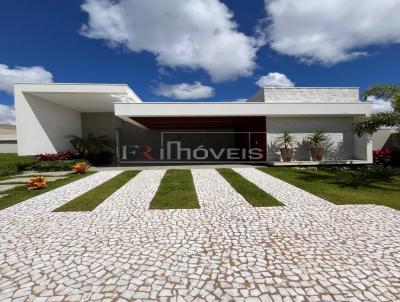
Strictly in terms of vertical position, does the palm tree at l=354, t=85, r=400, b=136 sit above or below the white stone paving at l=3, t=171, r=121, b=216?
above

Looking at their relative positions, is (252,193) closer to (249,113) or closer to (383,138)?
(249,113)

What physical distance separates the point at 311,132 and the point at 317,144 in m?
0.91

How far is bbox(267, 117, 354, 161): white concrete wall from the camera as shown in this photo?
569 inches

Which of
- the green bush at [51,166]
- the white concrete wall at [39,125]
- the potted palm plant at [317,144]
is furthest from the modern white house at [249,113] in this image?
the green bush at [51,166]

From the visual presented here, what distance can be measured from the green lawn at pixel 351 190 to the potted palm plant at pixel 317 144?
165 inches

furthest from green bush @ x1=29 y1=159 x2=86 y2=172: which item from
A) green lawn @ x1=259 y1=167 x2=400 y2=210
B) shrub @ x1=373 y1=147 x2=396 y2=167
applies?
shrub @ x1=373 y1=147 x2=396 y2=167

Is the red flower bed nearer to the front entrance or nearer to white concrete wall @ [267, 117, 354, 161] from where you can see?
the front entrance

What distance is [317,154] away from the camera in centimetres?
1420

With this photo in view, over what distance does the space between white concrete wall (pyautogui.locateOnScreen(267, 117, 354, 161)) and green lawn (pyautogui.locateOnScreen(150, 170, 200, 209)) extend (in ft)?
23.8

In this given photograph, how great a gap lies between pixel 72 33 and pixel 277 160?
566 inches

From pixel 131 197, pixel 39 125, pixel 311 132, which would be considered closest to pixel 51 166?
pixel 39 125

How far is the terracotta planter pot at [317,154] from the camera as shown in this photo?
14.2 metres

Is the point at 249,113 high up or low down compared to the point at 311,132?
up

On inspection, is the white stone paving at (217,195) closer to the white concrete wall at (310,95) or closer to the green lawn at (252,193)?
the green lawn at (252,193)
